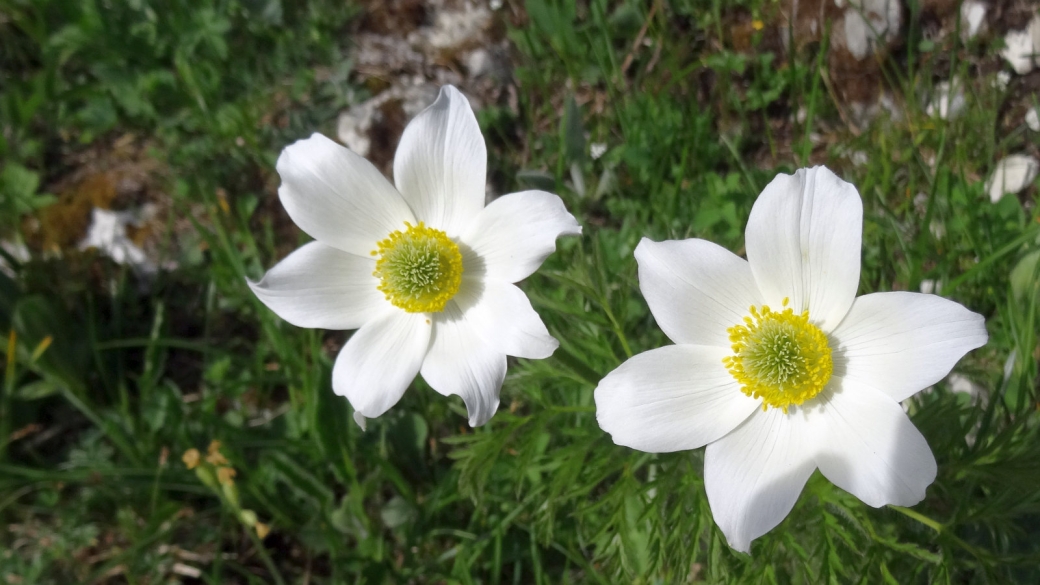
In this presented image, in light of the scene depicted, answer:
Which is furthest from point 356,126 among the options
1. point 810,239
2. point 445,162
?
point 810,239

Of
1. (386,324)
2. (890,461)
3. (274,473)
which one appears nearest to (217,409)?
(274,473)

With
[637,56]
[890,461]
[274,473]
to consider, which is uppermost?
[637,56]

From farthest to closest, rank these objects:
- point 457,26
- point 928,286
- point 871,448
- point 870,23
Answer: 1. point 457,26
2. point 870,23
3. point 928,286
4. point 871,448

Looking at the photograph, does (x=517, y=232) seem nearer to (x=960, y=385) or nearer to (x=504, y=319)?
(x=504, y=319)

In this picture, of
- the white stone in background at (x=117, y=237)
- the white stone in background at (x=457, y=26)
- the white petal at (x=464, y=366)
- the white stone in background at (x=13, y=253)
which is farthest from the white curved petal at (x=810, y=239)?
the white stone in background at (x=13, y=253)

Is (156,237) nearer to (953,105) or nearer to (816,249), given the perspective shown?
(816,249)

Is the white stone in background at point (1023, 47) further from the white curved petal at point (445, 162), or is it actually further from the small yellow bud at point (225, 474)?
the small yellow bud at point (225, 474)
